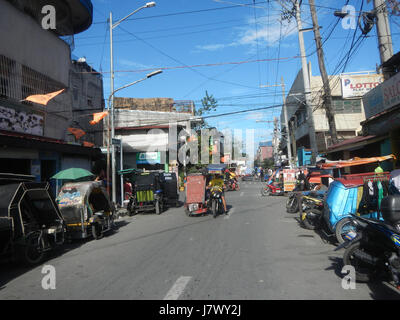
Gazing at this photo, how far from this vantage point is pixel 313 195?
10.5m

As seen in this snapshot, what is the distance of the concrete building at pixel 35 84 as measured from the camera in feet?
41.3

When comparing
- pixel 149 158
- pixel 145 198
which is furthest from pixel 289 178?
pixel 149 158

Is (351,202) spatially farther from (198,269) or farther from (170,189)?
(170,189)

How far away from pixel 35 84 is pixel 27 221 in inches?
350

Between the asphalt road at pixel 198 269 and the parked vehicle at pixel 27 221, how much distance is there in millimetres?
419

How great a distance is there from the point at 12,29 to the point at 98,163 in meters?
10.2

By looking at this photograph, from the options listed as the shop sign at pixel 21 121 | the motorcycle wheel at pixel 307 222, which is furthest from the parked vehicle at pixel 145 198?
the motorcycle wheel at pixel 307 222

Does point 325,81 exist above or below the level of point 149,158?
above

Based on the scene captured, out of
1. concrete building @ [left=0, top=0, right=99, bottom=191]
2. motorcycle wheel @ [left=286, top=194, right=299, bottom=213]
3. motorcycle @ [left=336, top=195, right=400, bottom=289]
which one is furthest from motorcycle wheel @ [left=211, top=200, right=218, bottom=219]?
concrete building @ [left=0, top=0, right=99, bottom=191]

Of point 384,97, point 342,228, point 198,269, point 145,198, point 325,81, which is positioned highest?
point 325,81

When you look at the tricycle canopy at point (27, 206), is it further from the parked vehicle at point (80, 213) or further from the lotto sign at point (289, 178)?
the lotto sign at point (289, 178)

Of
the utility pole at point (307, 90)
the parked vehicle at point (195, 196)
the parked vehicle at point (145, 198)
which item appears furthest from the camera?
the utility pole at point (307, 90)

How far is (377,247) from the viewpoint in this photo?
4.79 m
